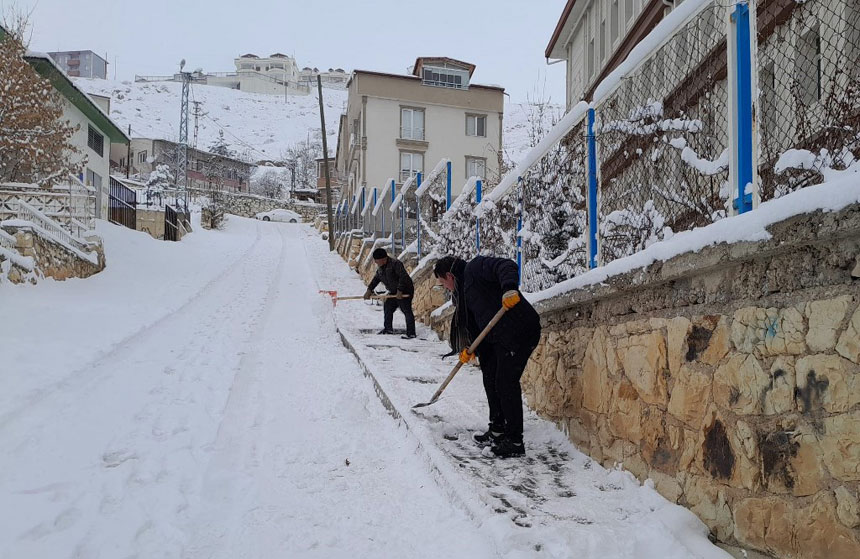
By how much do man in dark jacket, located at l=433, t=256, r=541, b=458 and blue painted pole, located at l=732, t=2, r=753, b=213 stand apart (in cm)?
162

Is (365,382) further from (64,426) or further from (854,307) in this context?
(854,307)

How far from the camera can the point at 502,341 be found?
14.7 feet

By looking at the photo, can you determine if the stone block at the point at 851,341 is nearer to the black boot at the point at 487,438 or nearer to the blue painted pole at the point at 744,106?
the blue painted pole at the point at 744,106

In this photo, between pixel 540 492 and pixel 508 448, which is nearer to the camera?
pixel 540 492

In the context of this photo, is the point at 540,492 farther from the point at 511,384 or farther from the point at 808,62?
the point at 808,62

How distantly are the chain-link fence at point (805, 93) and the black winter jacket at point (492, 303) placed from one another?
183cm

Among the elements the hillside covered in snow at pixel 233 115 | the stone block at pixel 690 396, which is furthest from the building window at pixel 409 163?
the hillside covered in snow at pixel 233 115

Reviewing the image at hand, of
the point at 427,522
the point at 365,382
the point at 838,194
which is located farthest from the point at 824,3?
the point at 365,382

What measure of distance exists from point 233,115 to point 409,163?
312 ft

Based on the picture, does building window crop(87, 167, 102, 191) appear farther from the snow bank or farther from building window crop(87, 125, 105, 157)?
the snow bank

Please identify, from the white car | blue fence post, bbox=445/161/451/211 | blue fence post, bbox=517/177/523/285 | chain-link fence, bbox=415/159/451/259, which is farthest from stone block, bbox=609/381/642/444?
the white car

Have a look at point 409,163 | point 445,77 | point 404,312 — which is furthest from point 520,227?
point 445,77

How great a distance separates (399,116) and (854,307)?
1337 inches

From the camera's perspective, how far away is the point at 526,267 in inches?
261
